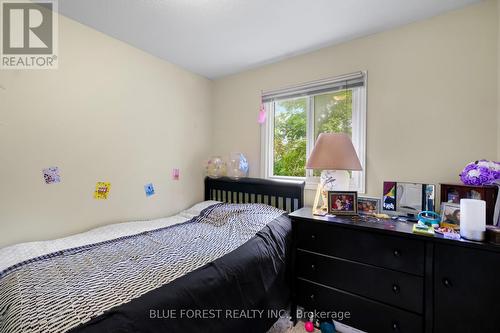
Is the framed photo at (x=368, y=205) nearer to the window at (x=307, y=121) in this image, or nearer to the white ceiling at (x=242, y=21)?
the window at (x=307, y=121)

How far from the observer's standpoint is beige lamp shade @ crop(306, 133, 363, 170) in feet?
5.59

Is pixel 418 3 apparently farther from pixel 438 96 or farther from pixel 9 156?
pixel 9 156

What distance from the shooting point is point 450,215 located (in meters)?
1.41

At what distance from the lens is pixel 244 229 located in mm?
1725

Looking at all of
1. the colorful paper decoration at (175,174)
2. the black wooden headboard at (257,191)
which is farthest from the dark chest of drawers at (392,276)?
the colorful paper decoration at (175,174)

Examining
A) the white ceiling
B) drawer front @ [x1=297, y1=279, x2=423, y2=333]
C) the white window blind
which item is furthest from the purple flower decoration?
the white ceiling

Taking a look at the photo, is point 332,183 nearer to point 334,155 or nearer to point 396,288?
point 334,155

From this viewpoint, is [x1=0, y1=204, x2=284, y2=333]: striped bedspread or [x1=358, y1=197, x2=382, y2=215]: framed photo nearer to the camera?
[x1=0, y1=204, x2=284, y2=333]: striped bedspread

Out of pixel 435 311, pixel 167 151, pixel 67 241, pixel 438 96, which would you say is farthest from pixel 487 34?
pixel 67 241

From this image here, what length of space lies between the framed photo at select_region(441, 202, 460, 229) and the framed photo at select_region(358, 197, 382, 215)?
41 centimetres

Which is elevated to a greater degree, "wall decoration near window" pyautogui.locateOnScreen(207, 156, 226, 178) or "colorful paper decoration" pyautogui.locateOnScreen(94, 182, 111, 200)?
"wall decoration near window" pyautogui.locateOnScreen(207, 156, 226, 178)

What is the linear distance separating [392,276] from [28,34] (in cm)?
295

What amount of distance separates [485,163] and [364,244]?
2.79 feet

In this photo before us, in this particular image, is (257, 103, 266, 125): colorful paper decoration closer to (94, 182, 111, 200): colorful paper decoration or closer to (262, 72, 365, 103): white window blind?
(262, 72, 365, 103): white window blind
